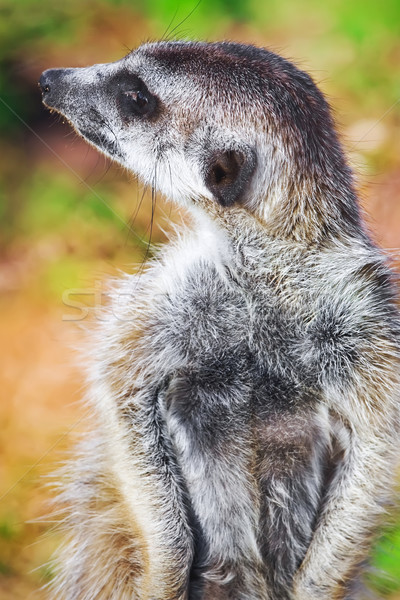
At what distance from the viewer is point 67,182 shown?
16.2 ft

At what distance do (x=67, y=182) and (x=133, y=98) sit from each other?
272cm

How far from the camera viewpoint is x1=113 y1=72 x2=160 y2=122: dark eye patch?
228cm

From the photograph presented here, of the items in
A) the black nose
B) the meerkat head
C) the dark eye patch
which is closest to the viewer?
the meerkat head

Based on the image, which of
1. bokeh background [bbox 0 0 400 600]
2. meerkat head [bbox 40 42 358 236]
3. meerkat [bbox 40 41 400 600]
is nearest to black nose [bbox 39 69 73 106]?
meerkat head [bbox 40 42 358 236]

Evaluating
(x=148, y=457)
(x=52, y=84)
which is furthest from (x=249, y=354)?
(x=52, y=84)

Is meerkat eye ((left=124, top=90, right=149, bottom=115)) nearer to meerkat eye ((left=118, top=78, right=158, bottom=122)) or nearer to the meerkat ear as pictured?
meerkat eye ((left=118, top=78, right=158, bottom=122))

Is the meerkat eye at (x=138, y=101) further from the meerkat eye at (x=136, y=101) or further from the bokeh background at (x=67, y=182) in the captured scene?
the bokeh background at (x=67, y=182)

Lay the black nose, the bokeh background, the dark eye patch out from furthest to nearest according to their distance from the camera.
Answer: the bokeh background, the black nose, the dark eye patch

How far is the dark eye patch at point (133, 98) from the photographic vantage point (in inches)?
89.7

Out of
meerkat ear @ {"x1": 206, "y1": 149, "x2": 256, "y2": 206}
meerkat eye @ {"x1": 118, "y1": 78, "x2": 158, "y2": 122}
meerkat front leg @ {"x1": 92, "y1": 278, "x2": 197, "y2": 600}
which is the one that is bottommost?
meerkat front leg @ {"x1": 92, "y1": 278, "x2": 197, "y2": 600}

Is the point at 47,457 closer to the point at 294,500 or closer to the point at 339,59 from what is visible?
the point at 294,500

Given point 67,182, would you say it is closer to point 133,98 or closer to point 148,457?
point 133,98

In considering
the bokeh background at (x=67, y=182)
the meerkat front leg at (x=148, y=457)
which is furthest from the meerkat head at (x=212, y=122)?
the bokeh background at (x=67, y=182)

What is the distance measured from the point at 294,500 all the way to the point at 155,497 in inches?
15.3
